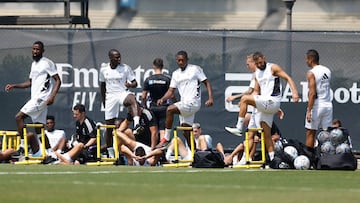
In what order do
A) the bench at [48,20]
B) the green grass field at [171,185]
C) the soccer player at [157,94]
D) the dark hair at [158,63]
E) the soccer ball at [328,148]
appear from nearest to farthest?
the green grass field at [171,185] < the soccer ball at [328,148] < the soccer player at [157,94] < the dark hair at [158,63] < the bench at [48,20]

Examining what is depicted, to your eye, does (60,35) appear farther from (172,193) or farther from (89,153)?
(172,193)

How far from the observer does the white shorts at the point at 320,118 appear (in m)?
20.5

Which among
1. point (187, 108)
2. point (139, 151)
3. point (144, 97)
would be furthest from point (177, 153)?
Answer: point (144, 97)

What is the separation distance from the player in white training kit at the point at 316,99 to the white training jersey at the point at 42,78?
414 cm

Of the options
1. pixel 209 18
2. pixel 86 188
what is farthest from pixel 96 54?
pixel 209 18

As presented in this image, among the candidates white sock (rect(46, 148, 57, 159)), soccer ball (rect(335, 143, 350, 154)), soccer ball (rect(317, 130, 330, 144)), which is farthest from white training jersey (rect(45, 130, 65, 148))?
soccer ball (rect(335, 143, 350, 154))

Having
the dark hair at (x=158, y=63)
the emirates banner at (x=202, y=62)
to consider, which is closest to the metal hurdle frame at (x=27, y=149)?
the dark hair at (x=158, y=63)

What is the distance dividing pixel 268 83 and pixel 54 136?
185 inches

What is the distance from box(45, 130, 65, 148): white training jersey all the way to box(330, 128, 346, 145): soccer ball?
5.48 meters

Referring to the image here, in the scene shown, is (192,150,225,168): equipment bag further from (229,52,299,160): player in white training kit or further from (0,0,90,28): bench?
(0,0,90,28): bench

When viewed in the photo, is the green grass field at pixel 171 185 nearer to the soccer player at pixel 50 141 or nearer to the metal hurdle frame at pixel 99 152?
the metal hurdle frame at pixel 99 152

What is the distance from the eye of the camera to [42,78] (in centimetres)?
2114

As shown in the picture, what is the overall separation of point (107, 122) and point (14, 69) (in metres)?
3.71

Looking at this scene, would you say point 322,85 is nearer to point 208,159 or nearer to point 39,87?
point 208,159
